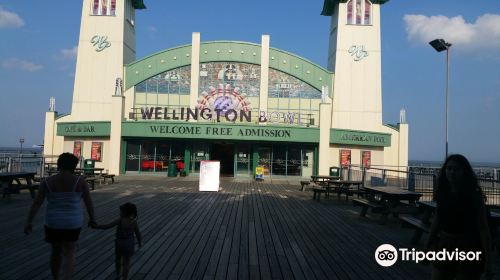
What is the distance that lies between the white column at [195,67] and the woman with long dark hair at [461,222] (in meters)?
29.4

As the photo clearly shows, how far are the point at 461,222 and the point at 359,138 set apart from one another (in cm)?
2877

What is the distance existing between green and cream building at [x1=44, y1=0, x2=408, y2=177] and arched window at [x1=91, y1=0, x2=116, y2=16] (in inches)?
3.2

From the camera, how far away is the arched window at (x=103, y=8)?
34250 millimetres

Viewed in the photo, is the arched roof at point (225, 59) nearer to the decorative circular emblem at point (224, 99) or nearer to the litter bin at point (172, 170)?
the decorative circular emblem at point (224, 99)

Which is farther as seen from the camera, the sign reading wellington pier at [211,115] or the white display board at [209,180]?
the sign reading wellington pier at [211,115]

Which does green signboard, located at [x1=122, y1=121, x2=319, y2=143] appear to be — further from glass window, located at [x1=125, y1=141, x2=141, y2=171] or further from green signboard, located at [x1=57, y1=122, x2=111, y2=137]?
green signboard, located at [x1=57, y1=122, x2=111, y2=137]

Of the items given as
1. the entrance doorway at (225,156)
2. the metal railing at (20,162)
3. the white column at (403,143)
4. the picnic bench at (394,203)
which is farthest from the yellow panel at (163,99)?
the picnic bench at (394,203)

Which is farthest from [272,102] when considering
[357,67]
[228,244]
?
[228,244]

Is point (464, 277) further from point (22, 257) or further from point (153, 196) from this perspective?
point (153, 196)

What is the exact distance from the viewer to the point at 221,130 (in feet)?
100.0

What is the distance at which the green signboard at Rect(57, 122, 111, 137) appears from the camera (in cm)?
3130

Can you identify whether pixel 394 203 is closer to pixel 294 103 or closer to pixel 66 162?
pixel 66 162

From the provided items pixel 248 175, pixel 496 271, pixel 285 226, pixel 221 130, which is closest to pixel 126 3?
pixel 221 130

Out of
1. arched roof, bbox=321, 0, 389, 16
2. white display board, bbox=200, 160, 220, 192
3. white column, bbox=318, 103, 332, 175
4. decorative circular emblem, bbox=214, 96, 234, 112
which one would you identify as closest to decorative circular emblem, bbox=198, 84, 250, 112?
decorative circular emblem, bbox=214, 96, 234, 112
